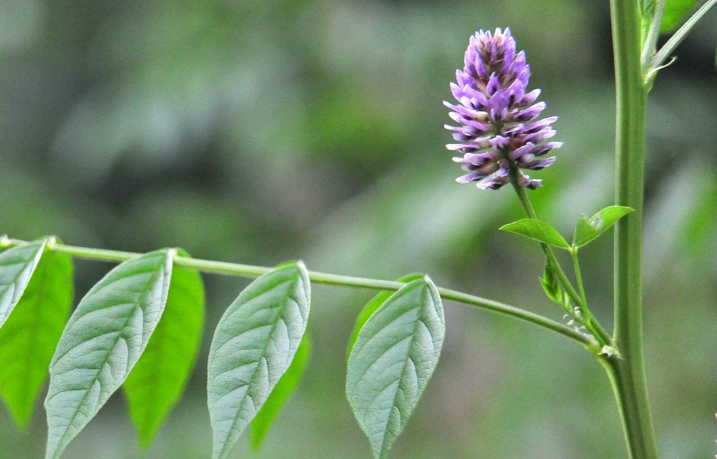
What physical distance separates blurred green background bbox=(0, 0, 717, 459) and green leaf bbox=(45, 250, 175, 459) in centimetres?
101

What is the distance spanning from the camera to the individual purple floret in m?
0.60

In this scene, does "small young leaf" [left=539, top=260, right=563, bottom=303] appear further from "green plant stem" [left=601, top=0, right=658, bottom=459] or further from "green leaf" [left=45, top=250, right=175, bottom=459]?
"green leaf" [left=45, top=250, right=175, bottom=459]

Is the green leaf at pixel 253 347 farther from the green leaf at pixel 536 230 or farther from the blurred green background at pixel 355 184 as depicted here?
the blurred green background at pixel 355 184

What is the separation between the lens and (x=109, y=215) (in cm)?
448

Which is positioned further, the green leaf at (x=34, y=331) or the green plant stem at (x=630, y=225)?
the green leaf at (x=34, y=331)

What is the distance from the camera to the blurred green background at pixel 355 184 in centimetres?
206

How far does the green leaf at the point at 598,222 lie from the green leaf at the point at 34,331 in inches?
20.9

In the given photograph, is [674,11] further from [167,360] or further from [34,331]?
[34,331]

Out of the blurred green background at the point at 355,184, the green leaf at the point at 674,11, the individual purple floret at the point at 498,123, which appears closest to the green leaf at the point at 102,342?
the individual purple floret at the point at 498,123

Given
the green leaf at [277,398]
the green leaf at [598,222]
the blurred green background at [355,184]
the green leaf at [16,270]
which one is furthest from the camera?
the blurred green background at [355,184]

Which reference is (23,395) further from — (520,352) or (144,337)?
(520,352)

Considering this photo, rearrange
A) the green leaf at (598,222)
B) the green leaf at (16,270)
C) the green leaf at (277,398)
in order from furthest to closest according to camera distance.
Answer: the green leaf at (277,398)
the green leaf at (16,270)
the green leaf at (598,222)

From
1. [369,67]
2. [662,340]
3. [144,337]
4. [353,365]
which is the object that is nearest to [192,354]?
[144,337]

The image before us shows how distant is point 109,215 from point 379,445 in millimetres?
4168
